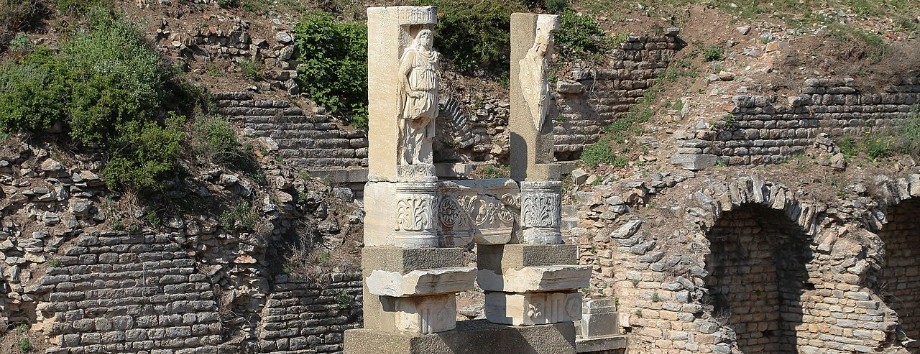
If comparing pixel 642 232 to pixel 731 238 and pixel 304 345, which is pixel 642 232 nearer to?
pixel 731 238

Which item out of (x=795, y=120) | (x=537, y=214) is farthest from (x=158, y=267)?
(x=795, y=120)

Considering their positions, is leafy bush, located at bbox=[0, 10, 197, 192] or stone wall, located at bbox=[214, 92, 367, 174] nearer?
leafy bush, located at bbox=[0, 10, 197, 192]

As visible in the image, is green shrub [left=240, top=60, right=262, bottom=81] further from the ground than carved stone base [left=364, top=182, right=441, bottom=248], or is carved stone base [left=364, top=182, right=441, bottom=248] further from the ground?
green shrub [left=240, top=60, right=262, bottom=81]

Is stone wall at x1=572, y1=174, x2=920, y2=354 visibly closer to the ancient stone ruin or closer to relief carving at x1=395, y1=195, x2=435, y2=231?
the ancient stone ruin

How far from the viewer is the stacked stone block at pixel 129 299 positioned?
69.1 feet

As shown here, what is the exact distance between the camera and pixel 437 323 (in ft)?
56.9

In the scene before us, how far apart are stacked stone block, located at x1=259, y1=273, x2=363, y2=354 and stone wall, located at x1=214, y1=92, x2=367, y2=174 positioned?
1.98 m

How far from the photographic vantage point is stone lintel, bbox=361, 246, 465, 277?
55.6 feet

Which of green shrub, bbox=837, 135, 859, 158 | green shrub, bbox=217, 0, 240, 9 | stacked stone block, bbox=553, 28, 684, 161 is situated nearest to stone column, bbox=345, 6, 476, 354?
green shrub, bbox=217, 0, 240, 9

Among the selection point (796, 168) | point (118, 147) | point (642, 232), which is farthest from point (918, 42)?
point (118, 147)

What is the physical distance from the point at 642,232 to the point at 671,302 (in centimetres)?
113

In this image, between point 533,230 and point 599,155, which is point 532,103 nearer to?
point 533,230

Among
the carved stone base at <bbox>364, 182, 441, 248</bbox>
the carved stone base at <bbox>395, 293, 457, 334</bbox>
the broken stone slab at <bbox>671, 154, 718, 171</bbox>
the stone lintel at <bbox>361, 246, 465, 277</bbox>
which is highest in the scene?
the broken stone slab at <bbox>671, 154, 718, 171</bbox>

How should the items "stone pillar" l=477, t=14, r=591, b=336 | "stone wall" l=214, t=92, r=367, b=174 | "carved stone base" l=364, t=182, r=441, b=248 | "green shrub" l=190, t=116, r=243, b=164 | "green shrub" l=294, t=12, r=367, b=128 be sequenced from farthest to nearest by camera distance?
"green shrub" l=294, t=12, r=367, b=128, "stone wall" l=214, t=92, r=367, b=174, "green shrub" l=190, t=116, r=243, b=164, "stone pillar" l=477, t=14, r=591, b=336, "carved stone base" l=364, t=182, r=441, b=248
